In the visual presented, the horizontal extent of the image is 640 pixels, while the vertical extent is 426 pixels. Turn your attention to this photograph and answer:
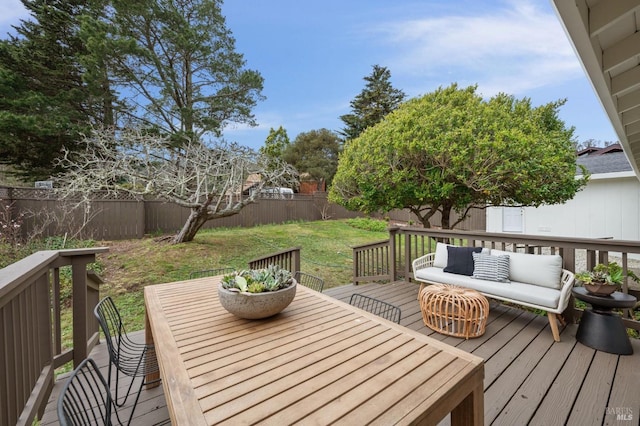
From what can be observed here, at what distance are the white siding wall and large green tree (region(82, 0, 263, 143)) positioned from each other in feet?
35.9

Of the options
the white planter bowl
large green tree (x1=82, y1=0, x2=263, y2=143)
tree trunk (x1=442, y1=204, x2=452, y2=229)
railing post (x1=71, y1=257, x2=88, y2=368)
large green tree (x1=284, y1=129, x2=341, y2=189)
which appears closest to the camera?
the white planter bowl

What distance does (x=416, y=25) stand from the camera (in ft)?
17.9

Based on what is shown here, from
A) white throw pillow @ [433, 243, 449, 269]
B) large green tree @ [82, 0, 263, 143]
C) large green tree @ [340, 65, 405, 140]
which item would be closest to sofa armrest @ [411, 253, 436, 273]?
white throw pillow @ [433, 243, 449, 269]

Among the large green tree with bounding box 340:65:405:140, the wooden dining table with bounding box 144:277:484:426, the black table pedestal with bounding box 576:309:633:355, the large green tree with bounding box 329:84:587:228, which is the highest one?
the large green tree with bounding box 340:65:405:140

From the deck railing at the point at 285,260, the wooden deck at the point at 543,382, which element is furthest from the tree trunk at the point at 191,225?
the wooden deck at the point at 543,382

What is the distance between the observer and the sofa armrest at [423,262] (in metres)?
3.96

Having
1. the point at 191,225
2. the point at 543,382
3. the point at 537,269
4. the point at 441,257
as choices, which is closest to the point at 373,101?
the point at 191,225

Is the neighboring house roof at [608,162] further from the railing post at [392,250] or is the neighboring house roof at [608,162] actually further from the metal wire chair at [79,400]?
the metal wire chair at [79,400]

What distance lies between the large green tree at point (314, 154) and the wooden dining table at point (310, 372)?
49.9 feet

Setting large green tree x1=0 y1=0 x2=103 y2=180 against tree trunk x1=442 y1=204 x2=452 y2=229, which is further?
large green tree x1=0 y1=0 x2=103 y2=180

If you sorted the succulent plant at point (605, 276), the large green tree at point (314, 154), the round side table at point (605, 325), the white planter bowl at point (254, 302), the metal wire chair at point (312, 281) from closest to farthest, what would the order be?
the white planter bowl at point (254, 302) → the round side table at point (605, 325) → the succulent plant at point (605, 276) → the metal wire chair at point (312, 281) → the large green tree at point (314, 154)

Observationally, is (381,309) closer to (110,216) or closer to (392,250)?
(392,250)

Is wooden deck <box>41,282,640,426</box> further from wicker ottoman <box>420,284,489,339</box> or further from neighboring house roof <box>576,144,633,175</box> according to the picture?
neighboring house roof <box>576,144,633,175</box>

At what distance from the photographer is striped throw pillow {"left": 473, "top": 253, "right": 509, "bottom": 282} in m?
3.16
